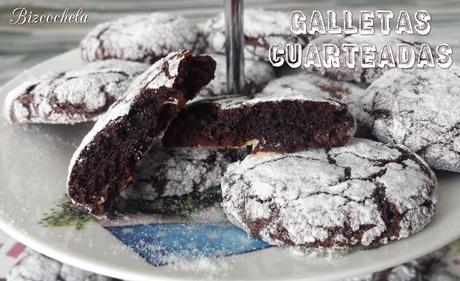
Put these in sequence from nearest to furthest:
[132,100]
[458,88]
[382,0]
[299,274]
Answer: [299,274]
[132,100]
[458,88]
[382,0]

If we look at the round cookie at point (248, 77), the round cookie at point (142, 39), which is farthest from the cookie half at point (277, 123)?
the round cookie at point (142, 39)

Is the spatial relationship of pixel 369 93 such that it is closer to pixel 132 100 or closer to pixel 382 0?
pixel 132 100

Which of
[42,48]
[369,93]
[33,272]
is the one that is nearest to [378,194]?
[369,93]

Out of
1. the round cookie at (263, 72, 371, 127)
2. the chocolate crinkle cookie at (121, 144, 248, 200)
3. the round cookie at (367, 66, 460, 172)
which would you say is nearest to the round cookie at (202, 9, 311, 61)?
the round cookie at (263, 72, 371, 127)

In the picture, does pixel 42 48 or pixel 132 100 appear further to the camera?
pixel 42 48

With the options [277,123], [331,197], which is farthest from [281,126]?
[331,197]

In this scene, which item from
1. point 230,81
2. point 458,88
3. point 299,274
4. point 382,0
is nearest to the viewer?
point 299,274

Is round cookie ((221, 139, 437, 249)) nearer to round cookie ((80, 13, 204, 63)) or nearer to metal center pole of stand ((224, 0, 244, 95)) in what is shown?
metal center pole of stand ((224, 0, 244, 95))

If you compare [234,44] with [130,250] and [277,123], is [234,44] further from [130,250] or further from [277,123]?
[130,250]
